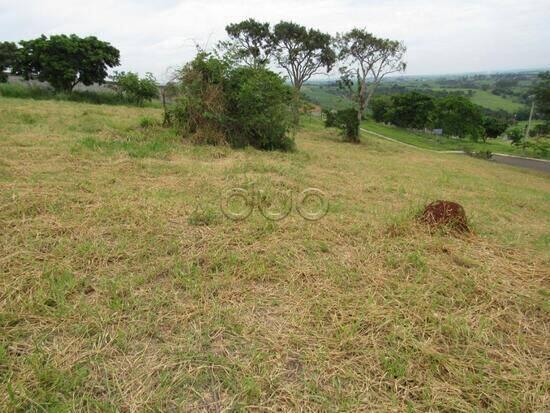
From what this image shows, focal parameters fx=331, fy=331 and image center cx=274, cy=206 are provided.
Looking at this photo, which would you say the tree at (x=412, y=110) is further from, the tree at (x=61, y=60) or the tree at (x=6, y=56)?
the tree at (x=6, y=56)

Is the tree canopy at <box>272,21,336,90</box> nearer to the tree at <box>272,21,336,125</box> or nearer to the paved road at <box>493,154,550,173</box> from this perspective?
the tree at <box>272,21,336,125</box>

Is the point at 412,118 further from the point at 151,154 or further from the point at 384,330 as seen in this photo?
the point at 384,330

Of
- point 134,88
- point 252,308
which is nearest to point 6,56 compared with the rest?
point 134,88

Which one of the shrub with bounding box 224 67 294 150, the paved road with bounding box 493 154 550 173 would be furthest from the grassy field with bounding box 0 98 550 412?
the paved road with bounding box 493 154 550 173

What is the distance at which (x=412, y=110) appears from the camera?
110 feet

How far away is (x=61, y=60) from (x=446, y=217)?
65.6ft

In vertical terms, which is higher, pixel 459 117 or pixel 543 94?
pixel 543 94

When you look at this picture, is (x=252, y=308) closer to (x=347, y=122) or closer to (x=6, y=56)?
(x=347, y=122)

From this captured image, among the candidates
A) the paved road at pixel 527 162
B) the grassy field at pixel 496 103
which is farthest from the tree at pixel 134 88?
the grassy field at pixel 496 103

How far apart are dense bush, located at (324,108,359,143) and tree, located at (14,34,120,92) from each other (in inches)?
512

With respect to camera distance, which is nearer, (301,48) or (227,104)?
(227,104)

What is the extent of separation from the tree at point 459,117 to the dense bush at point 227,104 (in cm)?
2423

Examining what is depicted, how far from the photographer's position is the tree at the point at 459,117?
2647 cm

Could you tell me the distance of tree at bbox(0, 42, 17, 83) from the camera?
61.0 ft
